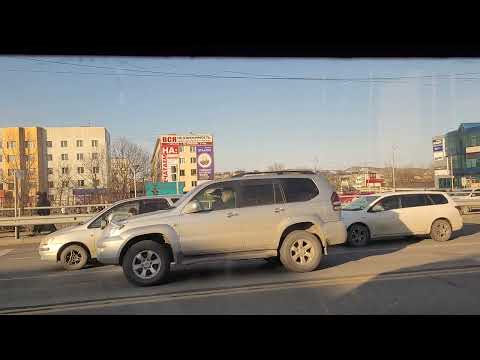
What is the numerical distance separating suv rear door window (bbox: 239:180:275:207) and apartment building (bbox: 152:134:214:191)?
34.8 feet

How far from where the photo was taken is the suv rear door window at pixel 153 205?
11.0 m

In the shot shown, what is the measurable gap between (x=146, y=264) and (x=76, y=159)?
34.1 m

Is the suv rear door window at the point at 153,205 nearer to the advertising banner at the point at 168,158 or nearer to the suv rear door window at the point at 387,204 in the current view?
the suv rear door window at the point at 387,204

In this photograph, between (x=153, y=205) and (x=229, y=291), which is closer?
(x=229, y=291)

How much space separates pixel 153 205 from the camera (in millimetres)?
11148

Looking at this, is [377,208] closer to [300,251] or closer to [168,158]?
[300,251]

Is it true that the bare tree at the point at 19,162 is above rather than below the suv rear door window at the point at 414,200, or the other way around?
above

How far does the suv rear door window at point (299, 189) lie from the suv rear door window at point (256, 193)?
31 centimetres

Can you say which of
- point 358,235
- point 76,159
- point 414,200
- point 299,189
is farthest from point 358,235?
point 76,159

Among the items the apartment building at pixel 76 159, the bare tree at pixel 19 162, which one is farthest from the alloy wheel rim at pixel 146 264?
the bare tree at pixel 19 162

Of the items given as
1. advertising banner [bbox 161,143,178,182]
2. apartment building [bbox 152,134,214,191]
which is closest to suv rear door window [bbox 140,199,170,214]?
apartment building [bbox 152,134,214,191]
